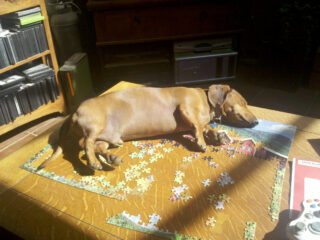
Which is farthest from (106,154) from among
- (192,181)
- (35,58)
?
(35,58)

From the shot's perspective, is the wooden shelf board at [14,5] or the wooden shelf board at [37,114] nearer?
the wooden shelf board at [14,5]

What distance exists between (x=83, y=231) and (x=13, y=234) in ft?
1.09

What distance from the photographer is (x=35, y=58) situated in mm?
3047

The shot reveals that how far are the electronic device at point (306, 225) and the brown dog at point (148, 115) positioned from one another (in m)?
0.65

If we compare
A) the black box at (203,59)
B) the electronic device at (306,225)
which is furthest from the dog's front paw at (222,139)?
the black box at (203,59)

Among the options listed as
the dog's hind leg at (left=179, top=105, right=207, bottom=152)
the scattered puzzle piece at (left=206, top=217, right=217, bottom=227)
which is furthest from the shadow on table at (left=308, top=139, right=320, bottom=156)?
the scattered puzzle piece at (left=206, top=217, right=217, bottom=227)

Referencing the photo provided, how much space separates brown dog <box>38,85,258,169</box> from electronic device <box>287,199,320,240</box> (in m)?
0.65

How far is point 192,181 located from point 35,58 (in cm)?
238

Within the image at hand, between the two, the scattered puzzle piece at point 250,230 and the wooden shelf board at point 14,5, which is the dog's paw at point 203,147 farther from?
the wooden shelf board at point 14,5

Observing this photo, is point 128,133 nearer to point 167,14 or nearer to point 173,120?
point 173,120

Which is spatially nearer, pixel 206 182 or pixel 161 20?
pixel 206 182

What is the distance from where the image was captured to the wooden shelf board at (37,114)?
294 cm

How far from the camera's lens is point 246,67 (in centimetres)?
406

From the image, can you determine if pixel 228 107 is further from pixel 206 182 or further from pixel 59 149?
pixel 59 149
